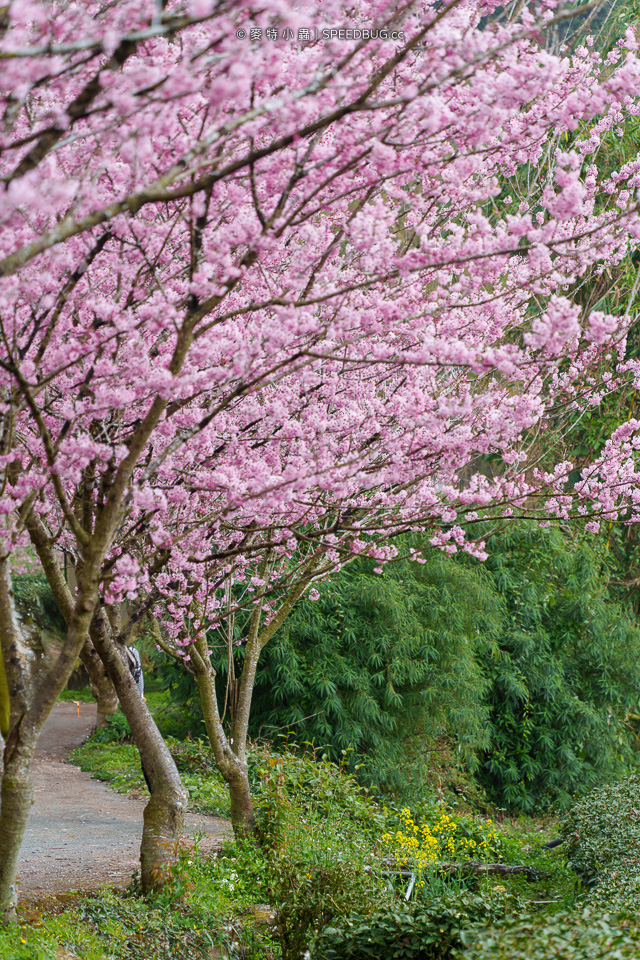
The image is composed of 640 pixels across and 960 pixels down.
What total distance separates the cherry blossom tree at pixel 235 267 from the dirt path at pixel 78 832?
125 cm

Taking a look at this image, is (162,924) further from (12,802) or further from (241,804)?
(241,804)

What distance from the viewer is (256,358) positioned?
3297mm

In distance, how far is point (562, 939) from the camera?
2691 mm

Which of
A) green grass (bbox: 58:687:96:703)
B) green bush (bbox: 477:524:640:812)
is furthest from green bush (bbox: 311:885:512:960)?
green grass (bbox: 58:687:96:703)

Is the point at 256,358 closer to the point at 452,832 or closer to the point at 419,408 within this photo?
the point at 419,408

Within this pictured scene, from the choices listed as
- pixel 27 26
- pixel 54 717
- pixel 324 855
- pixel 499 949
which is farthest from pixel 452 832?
pixel 54 717

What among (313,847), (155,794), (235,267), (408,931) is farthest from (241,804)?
(235,267)

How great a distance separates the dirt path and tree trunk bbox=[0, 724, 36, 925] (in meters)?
1.32

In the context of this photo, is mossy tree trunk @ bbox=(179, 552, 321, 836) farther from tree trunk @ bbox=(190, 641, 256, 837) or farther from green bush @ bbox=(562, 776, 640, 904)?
green bush @ bbox=(562, 776, 640, 904)

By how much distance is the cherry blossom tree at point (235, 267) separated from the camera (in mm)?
2420

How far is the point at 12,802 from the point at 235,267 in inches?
94.3

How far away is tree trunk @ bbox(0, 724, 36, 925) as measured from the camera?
11.3ft

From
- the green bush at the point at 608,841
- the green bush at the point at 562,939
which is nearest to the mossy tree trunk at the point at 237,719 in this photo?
the green bush at the point at 608,841

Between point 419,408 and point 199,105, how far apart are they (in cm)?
157
